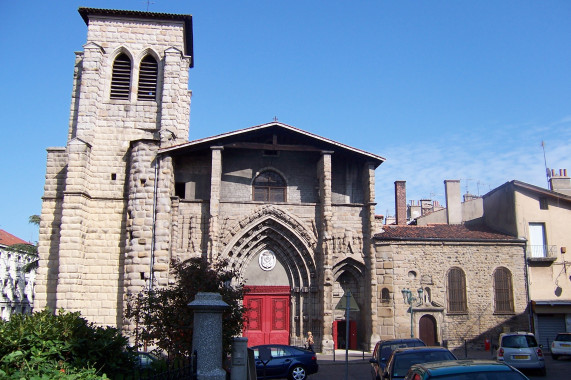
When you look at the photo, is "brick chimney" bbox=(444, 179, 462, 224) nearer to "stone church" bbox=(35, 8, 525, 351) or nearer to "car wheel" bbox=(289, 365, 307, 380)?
"stone church" bbox=(35, 8, 525, 351)

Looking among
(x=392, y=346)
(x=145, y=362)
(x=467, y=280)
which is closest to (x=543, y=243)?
(x=467, y=280)

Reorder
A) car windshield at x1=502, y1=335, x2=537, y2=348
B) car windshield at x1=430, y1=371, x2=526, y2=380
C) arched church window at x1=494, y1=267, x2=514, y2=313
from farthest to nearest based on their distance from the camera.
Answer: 1. arched church window at x1=494, y1=267, x2=514, y2=313
2. car windshield at x1=502, y1=335, x2=537, y2=348
3. car windshield at x1=430, y1=371, x2=526, y2=380

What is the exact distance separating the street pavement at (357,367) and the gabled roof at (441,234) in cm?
490

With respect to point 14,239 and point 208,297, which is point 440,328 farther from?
point 14,239

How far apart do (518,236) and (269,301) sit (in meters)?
11.8

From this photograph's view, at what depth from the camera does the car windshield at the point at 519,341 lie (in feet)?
51.2

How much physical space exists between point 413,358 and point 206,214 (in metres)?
13.1

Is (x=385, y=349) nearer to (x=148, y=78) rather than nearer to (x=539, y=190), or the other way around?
(x=539, y=190)

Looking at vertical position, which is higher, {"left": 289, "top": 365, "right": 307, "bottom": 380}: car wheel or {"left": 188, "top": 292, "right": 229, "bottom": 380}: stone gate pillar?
{"left": 188, "top": 292, "right": 229, "bottom": 380}: stone gate pillar

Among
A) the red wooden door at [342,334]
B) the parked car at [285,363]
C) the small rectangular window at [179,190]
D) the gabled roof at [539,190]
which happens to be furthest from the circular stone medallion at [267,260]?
the gabled roof at [539,190]

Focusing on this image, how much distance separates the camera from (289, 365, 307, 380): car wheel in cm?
1520

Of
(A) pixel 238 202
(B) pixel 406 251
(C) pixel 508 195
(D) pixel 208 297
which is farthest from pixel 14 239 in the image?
(D) pixel 208 297

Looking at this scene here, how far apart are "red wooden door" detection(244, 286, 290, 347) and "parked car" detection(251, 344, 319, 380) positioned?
6.44 m

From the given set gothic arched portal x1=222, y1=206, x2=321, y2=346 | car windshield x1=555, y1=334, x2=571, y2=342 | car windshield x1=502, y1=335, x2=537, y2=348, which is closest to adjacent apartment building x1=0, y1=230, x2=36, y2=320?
gothic arched portal x1=222, y1=206, x2=321, y2=346
